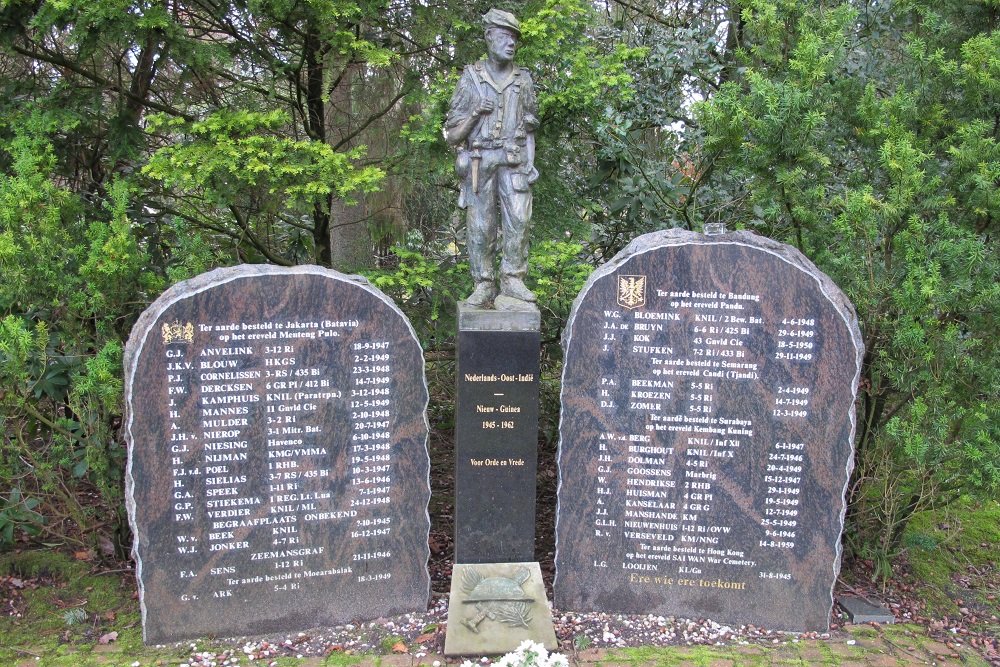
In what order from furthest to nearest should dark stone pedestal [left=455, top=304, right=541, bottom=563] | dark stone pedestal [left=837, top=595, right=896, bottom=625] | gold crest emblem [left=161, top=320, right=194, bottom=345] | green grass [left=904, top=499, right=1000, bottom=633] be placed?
1. green grass [left=904, top=499, right=1000, bottom=633]
2. dark stone pedestal [left=837, top=595, right=896, bottom=625]
3. dark stone pedestal [left=455, top=304, right=541, bottom=563]
4. gold crest emblem [left=161, top=320, right=194, bottom=345]

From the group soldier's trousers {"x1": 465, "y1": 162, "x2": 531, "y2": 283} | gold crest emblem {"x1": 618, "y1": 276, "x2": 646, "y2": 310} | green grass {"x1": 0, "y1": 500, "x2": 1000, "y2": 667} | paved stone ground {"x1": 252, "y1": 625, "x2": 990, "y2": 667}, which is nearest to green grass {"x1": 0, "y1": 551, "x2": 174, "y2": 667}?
green grass {"x1": 0, "y1": 500, "x2": 1000, "y2": 667}

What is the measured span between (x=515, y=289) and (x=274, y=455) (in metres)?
1.73

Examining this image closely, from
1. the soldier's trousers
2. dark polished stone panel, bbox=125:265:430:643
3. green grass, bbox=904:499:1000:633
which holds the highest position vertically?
the soldier's trousers

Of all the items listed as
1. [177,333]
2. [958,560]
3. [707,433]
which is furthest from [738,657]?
[177,333]

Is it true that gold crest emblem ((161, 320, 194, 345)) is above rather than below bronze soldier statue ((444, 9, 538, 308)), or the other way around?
below

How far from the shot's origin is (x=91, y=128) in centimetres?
558

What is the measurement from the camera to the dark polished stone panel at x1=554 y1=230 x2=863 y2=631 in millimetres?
4426

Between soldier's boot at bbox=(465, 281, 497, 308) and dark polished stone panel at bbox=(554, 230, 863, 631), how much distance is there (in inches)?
22.2

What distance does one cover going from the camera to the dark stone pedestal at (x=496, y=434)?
14.9 ft

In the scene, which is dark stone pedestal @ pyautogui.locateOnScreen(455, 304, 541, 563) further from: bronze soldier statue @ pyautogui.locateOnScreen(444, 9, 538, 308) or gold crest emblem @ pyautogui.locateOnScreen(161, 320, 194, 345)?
gold crest emblem @ pyautogui.locateOnScreen(161, 320, 194, 345)

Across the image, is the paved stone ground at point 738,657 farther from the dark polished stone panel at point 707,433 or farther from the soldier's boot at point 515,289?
the soldier's boot at point 515,289

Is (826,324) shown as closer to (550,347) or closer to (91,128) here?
(550,347)

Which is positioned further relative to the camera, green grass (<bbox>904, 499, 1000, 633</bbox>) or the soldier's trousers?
green grass (<bbox>904, 499, 1000, 633</bbox>)

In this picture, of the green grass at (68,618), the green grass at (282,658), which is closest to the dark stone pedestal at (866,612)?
the green grass at (282,658)
